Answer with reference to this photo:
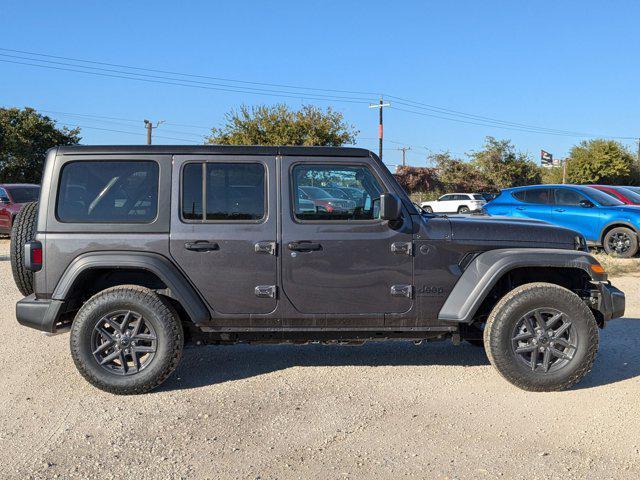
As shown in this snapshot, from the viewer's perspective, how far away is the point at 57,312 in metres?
4.45

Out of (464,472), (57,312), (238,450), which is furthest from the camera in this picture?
(57,312)

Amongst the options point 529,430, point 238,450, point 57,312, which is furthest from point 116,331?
point 529,430

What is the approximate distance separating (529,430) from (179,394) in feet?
8.06

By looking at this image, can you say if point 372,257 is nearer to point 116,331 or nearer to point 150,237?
point 150,237

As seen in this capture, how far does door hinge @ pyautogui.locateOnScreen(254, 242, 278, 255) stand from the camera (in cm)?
451

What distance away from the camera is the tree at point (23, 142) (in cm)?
3500

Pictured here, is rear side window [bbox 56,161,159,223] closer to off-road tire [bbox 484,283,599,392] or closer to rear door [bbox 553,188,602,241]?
off-road tire [bbox 484,283,599,392]

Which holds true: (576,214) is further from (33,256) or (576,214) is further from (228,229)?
(33,256)

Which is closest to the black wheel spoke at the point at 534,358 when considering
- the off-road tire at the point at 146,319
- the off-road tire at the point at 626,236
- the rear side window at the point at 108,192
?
the off-road tire at the point at 146,319

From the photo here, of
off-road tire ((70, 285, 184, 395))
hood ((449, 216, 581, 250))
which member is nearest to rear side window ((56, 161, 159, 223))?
off-road tire ((70, 285, 184, 395))

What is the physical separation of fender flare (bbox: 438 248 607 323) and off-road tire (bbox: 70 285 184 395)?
79.9 inches

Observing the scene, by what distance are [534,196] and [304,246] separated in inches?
413

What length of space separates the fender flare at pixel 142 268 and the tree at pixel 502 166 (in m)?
46.8

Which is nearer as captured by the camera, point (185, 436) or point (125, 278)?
point (185, 436)
